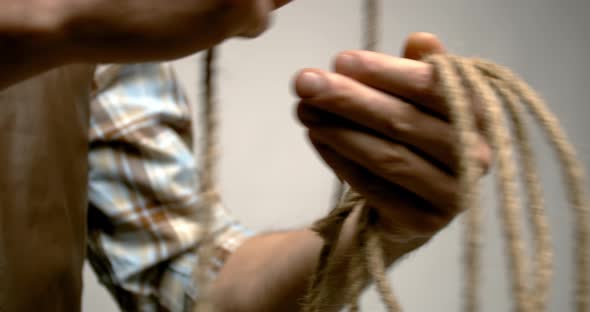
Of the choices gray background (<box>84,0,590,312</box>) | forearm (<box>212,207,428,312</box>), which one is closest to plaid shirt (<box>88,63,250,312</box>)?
forearm (<box>212,207,428,312</box>)

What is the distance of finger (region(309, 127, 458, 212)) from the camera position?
0.72 feet

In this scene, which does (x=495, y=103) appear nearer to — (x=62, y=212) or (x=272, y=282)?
(x=272, y=282)

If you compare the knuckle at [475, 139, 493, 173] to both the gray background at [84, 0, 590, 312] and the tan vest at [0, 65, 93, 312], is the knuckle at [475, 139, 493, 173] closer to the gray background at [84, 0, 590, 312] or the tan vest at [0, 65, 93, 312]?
the tan vest at [0, 65, 93, 312]

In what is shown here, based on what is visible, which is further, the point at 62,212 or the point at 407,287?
the point at 407,287

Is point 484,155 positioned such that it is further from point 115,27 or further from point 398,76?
point 115,27

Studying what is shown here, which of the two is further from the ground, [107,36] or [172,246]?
[107,36]

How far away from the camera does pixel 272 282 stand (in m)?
0.37

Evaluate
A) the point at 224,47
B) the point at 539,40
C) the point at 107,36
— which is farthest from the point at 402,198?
the point at 539,40

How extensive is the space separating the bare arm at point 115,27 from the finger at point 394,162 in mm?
93

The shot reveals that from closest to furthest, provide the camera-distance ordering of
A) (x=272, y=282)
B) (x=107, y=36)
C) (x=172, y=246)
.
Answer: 1. (x=107, y=36)
2. (x=272, y=282)
3. (x=172, y=246)

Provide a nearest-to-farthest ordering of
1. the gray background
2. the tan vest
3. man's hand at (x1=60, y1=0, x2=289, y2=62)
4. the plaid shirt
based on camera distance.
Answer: man's hand at (x1=60, y1=0, x2=289, y2=62), the tan vest, the plaid shirt, the gray background

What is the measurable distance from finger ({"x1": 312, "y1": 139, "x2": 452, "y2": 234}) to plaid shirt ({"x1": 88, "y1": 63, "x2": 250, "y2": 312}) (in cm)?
26

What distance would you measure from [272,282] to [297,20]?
0.52m

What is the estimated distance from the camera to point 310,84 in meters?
0.21
